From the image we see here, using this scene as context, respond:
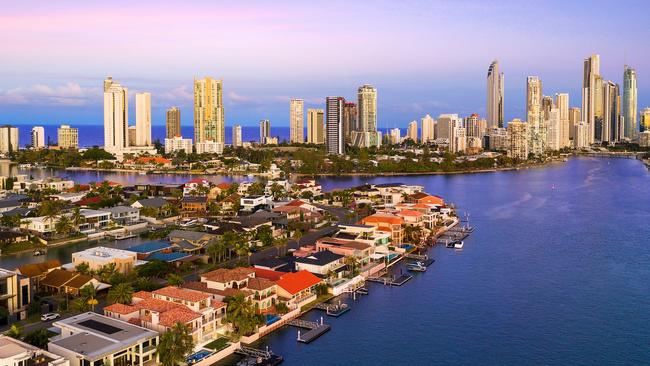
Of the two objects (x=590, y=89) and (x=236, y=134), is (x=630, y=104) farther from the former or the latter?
(x=236, y=134)

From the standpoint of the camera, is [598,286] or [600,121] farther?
[600,121]

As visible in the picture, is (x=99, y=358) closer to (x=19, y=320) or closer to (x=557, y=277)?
(x=19, y=320)

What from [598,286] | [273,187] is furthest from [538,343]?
[273,187]

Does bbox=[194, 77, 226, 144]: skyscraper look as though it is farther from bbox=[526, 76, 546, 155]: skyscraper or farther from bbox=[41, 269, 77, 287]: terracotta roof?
bbox=[41, 269, 77, 287]: terracotta roof

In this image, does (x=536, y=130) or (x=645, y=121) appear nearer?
(x=536, y=130)

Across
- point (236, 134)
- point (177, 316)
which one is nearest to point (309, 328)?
point (177, 316)

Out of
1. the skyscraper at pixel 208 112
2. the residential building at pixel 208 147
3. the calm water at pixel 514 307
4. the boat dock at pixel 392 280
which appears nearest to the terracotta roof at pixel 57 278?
the calm water at pixel 514 307

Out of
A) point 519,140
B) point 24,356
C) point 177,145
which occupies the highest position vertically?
point 519,140

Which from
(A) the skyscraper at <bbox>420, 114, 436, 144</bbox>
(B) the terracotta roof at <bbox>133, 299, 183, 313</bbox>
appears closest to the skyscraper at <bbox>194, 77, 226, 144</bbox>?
(A) the skyscraper at <bbox>420, 114, 436, 144</bbox>
